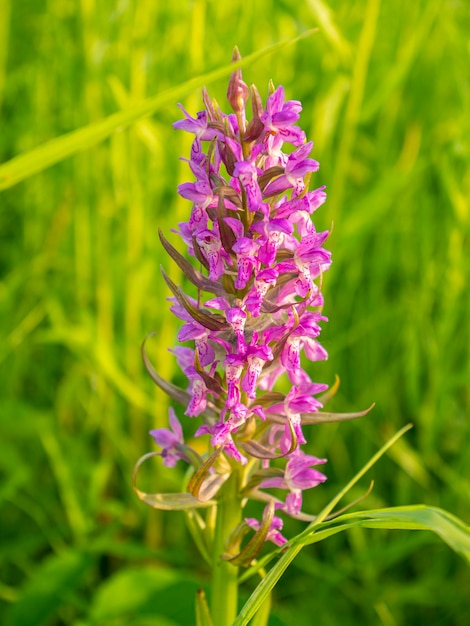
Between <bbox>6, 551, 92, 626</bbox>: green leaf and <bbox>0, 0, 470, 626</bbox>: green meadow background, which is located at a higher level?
<bbox>0, 0, 470, 626</bbox>: green meadow background

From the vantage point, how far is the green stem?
1371mm

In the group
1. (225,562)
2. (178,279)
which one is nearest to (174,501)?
(225,562)

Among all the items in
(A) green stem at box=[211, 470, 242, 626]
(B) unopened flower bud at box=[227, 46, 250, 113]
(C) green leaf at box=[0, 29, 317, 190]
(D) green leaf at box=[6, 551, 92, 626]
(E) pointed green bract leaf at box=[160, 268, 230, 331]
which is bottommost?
(D) green leaf at box=[6, 551, 92, 626]

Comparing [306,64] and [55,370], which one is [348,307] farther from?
[55,370]

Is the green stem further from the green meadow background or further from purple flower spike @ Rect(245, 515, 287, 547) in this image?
the green meadow background

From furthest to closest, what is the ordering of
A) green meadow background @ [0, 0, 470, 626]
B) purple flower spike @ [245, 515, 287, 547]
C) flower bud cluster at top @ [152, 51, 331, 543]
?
green meadow background @ [0, 0, 470, 626], purple flower spike @ [245, 515, 287, 547], flower bud cluster at top @ [152, 51, 331, 543]

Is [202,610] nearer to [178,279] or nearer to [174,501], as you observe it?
[174,501]

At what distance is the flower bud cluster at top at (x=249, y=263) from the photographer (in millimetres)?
1223

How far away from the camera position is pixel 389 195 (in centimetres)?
239

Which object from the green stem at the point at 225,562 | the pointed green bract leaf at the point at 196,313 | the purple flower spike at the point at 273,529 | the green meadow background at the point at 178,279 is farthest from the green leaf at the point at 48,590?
the pointed green bract leaf at the point at 196,313

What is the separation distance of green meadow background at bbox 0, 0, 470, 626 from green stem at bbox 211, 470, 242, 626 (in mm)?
724

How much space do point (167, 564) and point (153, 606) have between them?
0.85 meters

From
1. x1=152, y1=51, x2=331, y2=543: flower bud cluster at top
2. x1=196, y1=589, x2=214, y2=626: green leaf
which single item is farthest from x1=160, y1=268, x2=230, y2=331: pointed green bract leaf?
x1=196, y1=589, x2=214, y2=626: green leaf

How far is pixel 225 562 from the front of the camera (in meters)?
1.36
